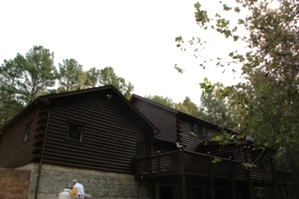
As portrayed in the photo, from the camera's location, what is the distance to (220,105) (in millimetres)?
47312

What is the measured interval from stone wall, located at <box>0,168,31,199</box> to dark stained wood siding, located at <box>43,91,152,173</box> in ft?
3.87

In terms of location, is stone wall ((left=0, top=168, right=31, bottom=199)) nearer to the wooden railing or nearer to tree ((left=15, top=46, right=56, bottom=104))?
the wooden railing

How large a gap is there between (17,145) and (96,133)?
4.40 meters

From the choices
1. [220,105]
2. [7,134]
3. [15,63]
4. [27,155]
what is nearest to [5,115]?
[15,63]

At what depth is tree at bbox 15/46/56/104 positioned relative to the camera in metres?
32.2

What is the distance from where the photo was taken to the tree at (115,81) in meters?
38.9

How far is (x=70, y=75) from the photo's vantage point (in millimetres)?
36406

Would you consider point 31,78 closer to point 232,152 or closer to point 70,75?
A: point 70,75

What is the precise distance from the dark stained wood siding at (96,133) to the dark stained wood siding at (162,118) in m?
3.75

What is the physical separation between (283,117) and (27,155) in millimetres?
11069

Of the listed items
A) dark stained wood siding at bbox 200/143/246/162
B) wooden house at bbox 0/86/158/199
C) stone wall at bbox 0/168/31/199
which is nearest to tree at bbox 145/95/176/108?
dark stained wood siding at bbox 200/143/246/162

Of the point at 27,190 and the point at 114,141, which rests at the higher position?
the point at 114,141

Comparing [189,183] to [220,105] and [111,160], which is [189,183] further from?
[220,105]

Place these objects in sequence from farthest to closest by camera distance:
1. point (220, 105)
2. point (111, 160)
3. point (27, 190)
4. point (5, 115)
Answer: point (220, 105) < point (5, 115) < point (111, 160) < point (27, 190)
